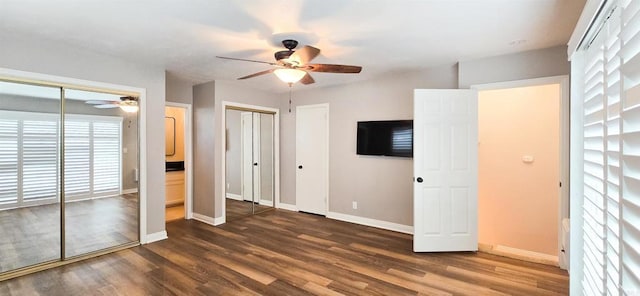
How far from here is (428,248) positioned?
3.57 meters

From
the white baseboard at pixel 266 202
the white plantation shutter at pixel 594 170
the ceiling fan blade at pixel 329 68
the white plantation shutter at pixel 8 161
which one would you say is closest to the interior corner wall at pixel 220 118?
the white baseboard at pixel 266 202

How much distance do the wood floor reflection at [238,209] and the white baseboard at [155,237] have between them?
1134 millimetres

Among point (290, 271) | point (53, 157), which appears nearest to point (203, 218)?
point (53, 157)

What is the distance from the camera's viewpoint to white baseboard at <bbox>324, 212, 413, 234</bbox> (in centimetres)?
441

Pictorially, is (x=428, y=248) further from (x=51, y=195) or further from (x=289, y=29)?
(x=51, y=195)

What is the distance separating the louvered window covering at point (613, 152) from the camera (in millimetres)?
931

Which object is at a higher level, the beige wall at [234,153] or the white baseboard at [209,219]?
the beige wall at [234,153]

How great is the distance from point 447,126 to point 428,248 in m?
1.49

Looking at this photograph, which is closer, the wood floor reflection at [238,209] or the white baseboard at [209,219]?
the white baseboard at [209,219]

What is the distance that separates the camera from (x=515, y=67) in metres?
3.37

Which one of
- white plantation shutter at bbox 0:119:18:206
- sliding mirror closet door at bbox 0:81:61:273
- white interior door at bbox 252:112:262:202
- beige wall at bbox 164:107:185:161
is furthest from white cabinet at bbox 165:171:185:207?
white plantation shutter at bbox 0:119:18:206

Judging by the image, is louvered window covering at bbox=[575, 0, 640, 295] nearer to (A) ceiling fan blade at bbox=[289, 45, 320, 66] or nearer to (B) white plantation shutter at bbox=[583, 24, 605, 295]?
(B) white plantation shutter at bbox=[583, 24, 605, 295]

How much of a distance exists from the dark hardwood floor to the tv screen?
1.28 m

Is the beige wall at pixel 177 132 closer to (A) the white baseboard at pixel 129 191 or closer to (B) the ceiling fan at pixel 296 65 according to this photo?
(A) the white baseboard at pixel 129 191
